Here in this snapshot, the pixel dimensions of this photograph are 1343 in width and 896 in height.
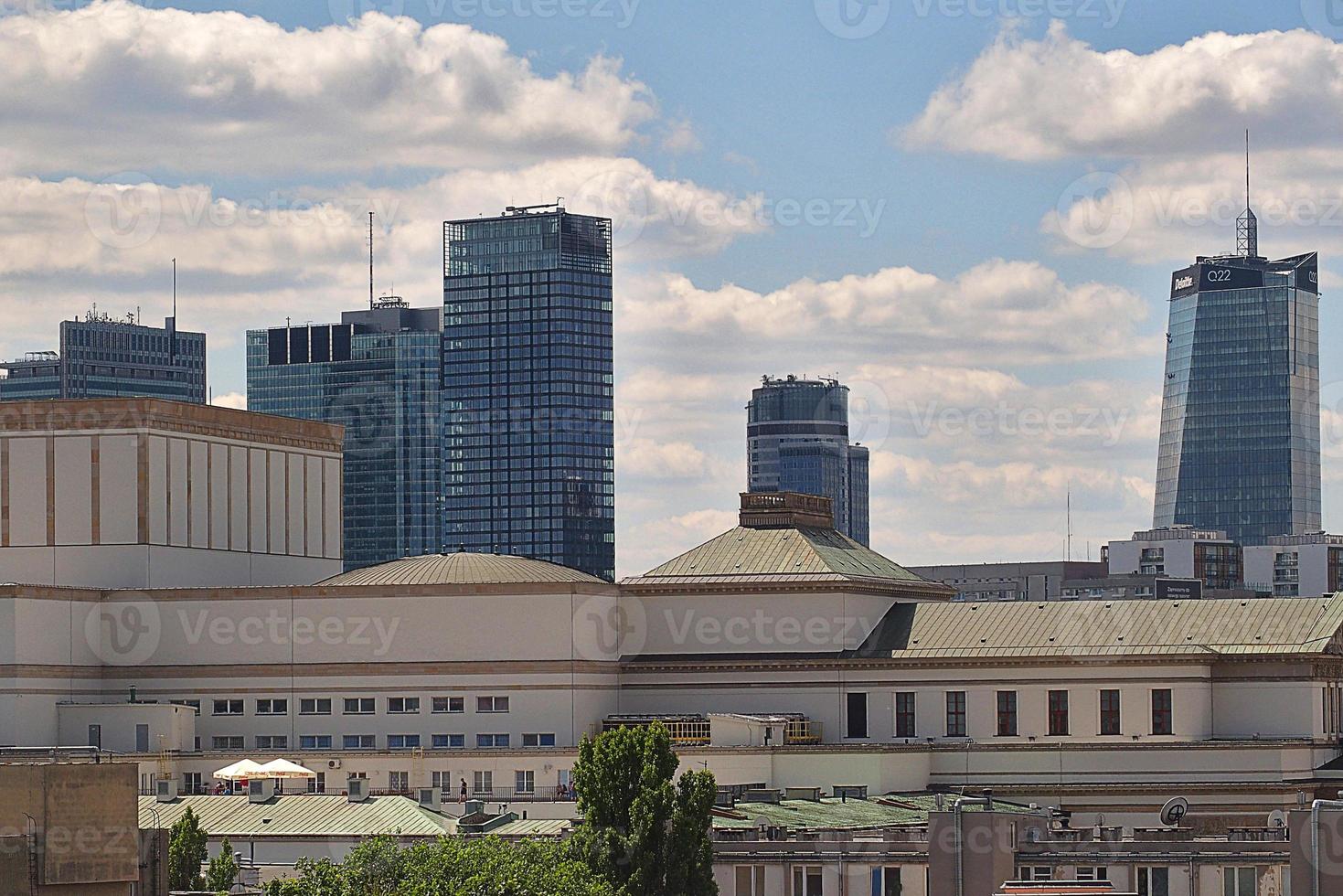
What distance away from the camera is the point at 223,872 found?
99.6m

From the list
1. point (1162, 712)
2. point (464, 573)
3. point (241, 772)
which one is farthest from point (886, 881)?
point (464, 573)

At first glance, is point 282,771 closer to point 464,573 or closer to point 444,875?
point 464,573

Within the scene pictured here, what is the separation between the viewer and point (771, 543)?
145000 millimetres

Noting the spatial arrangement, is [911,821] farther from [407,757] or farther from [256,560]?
[256,560]

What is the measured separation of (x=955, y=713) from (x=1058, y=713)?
4.84 m

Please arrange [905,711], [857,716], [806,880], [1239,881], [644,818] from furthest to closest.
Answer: [857,716] < [905,711] < [806,880] < [644,818] < [1239,881]

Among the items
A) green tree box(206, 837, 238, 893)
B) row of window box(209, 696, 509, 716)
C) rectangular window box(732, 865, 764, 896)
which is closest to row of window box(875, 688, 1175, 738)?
row of window box(209, 696, 509, 716)

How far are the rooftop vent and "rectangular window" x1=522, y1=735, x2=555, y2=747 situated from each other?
17634 millimetres

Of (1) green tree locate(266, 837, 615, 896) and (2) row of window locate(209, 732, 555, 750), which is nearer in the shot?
(1) green tree locate(266, 837, 615, 896)

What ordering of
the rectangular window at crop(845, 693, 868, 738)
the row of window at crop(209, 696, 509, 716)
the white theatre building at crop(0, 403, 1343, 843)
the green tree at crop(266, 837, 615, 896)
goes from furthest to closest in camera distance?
the rectangular window at crop(845, 693, 868, 738) < the row of window at crop(209, 696, 509, 716) < the white theatre building at crop(0, 403, 1343, 843) < the green tree at crop(266, 837, 615, 896)

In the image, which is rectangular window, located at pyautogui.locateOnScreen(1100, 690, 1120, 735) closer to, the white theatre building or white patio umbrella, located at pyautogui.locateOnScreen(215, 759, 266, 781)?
the white theatre building

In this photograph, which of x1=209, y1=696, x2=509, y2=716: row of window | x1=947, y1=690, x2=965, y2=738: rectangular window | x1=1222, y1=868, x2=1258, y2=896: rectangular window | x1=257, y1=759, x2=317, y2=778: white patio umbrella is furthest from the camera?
x1=209, y1=696, x2=509, y2=716: row of window

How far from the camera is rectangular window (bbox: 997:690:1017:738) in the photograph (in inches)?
5408

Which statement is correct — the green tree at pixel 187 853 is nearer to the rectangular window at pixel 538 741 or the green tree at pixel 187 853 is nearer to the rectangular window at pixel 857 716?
the rectangular window at pixel 538 741
